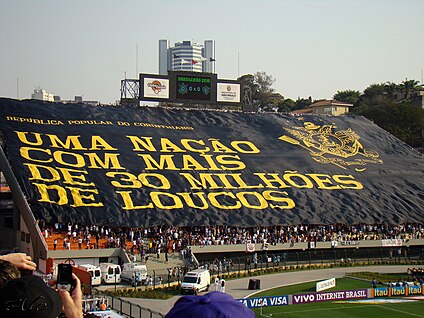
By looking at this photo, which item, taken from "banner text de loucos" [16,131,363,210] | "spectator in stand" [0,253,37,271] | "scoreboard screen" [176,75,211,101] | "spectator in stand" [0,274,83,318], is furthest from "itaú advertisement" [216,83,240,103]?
"spectator in stand" [0,274,83,318]

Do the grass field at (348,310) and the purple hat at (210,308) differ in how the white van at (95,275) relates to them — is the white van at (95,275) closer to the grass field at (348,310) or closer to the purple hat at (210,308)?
the grass field at (348,310)

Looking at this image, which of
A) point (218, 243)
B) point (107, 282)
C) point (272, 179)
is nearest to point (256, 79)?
point (272, 179)

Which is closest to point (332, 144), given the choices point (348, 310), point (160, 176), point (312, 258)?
point (312, 258)

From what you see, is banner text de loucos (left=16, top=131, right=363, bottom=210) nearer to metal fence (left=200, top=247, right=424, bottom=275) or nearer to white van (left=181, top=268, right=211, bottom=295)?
metal fence (left=200, top=247, right=424, bottom=275)

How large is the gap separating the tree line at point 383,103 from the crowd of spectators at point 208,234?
47742mm

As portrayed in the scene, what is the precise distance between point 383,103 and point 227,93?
5626 cm

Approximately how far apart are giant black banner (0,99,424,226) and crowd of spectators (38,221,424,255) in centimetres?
74

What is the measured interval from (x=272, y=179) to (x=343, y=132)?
53.0 ft

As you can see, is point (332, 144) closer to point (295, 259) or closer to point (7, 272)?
point (295, 259)

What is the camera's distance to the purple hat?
3559 mm

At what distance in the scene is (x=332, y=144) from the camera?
68062mm

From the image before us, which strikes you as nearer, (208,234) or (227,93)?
(208,234)

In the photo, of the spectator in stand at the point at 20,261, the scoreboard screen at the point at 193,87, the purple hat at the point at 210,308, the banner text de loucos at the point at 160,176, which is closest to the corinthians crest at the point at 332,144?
the banner text de loucos at the point at 160,176

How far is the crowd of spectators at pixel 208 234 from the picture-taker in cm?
4650
